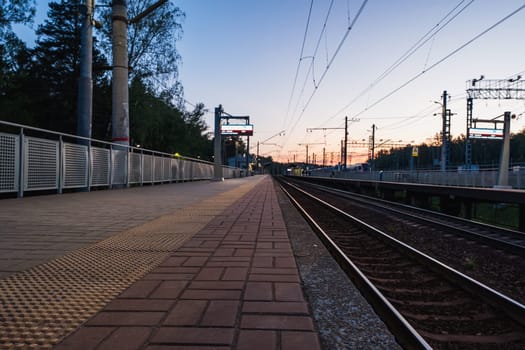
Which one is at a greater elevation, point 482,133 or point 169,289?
point 482,133

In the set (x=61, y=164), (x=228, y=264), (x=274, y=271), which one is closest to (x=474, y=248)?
(x=274, y=271)

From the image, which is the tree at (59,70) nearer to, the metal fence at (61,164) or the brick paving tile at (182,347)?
the metal fence at (61,164)

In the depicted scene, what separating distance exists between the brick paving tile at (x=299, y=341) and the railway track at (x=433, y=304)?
1.89 feet

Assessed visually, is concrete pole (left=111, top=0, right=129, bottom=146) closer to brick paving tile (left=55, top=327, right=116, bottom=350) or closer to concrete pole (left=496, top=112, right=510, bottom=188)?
brick paving tile (left=55, top=327, right=116, bottom=350)

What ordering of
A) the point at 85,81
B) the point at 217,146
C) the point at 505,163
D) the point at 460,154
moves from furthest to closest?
1. the point at 460,154
2. the point at 217,146
3. the point at 505,163
4. the point at 85,81

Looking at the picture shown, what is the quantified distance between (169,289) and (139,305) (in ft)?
1.23

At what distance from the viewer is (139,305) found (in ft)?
8.32

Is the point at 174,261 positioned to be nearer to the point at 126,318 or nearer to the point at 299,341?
the point at 126,318

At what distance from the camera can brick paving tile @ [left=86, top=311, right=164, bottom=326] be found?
7.34ft

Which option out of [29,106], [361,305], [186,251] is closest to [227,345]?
[361,305]

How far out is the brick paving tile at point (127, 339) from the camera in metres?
1.95

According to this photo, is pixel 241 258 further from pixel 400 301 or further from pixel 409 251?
pixel 409 251

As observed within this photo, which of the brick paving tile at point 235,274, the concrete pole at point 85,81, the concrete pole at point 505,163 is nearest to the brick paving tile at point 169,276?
the brick paving tile at point 235,274

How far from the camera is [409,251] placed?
5.04m
